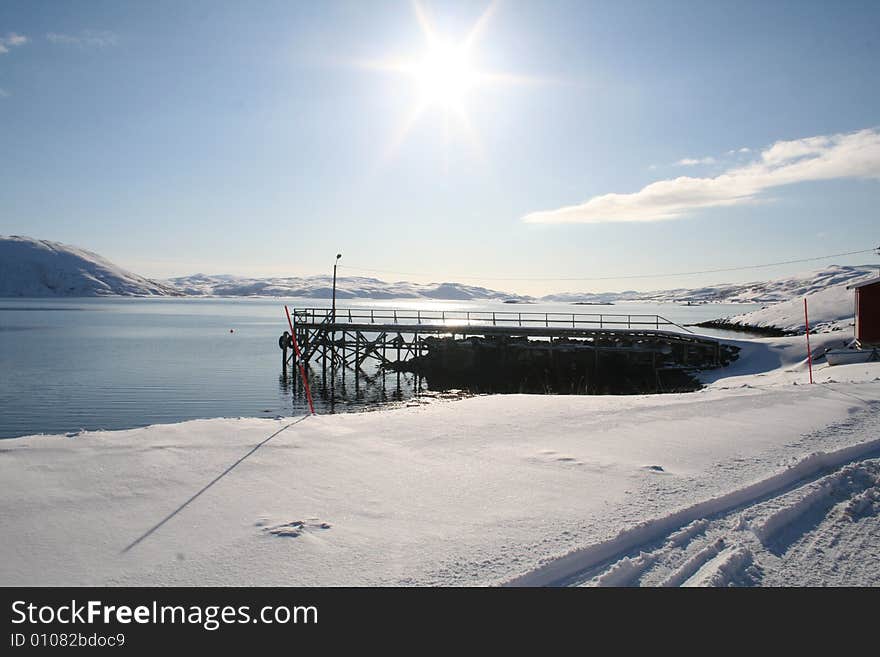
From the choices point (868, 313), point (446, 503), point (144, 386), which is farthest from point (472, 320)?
point (446, 503)

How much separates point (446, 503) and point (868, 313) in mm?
30767

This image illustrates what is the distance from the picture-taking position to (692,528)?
5.52 metres

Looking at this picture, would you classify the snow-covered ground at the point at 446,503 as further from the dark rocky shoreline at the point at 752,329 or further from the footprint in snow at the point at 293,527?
the dark rocky shoreline at the point at 752,329

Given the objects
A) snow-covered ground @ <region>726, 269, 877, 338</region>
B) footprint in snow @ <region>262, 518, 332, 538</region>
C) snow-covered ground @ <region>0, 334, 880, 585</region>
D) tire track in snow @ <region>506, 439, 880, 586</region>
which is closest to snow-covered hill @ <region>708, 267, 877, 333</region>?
snow-covered ground @ <region>726, 269, 877, 338</region>

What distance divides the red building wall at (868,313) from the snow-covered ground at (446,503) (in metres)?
22.4

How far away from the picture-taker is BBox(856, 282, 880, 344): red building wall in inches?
1100

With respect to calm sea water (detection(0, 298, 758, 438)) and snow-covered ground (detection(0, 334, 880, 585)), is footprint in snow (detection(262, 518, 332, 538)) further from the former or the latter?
calm sea water (detection(0, 298, 758, 438))

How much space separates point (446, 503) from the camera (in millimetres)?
6238

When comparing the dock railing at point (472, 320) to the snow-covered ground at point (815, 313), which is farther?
the snow-covered ground at point (815, 313)

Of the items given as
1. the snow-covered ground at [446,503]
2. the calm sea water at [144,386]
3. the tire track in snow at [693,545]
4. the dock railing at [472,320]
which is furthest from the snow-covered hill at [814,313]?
the tire track in snow at [693,545]

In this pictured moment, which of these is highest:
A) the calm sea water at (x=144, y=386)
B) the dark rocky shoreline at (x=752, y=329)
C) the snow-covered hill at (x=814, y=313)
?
the snow-covered hill at (x=814, y=313)

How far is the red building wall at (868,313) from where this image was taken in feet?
91.7
